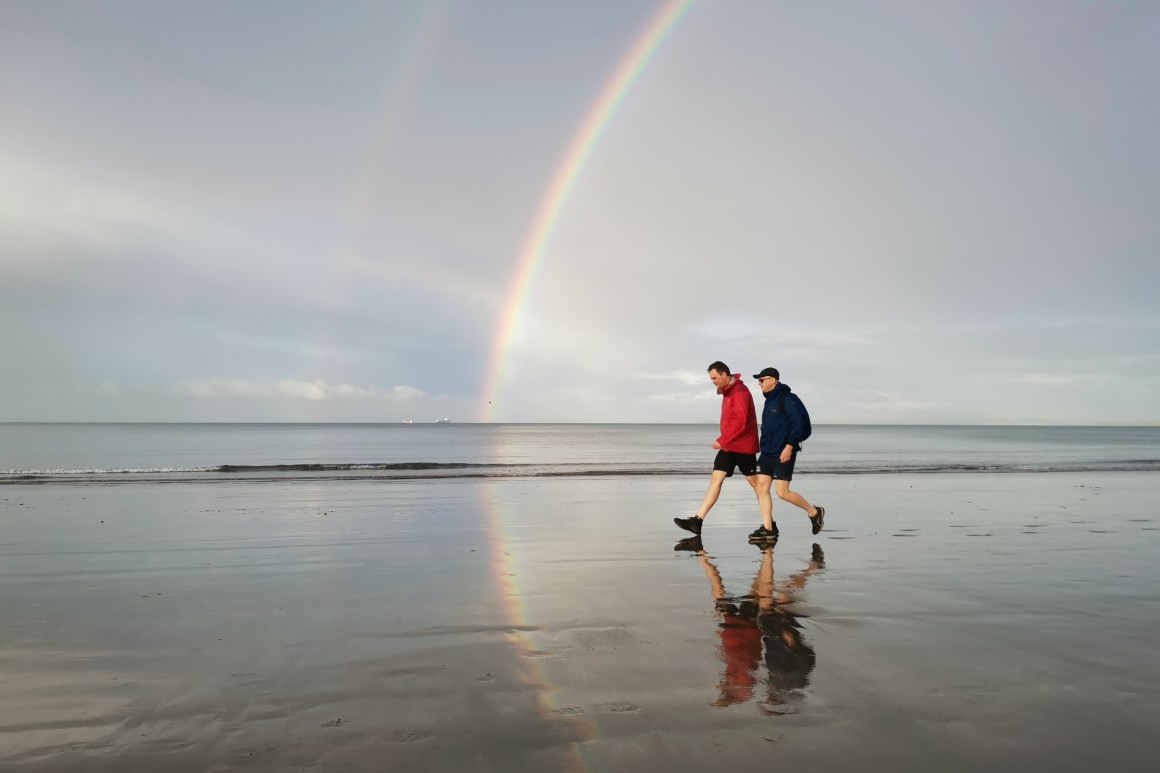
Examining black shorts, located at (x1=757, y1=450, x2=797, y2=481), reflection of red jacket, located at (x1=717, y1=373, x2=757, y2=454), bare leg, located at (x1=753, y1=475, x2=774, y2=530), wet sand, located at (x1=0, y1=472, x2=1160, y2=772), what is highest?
reflection of red jacket, located at (x1=717, y1=373, x2=757, y2=454)

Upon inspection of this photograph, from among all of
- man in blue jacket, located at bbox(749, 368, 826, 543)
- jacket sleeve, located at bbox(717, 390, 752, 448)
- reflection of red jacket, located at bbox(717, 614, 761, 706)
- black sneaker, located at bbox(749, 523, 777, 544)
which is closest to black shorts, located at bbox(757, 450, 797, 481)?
man in blue jacket, located at bbox(749, 368, 826, 543)

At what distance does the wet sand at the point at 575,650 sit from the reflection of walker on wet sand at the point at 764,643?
3cm

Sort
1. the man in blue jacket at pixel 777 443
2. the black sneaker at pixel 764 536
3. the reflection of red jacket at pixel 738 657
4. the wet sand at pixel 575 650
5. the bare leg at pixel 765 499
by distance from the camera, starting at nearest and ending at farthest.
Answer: the wet sand at pixel 575 650, the reflection of red jacket at pixel 738 657, the black sneaker at pixel 764 536, the bare leg at pixel 765 499, the man in blue jacket at pixel 777 443

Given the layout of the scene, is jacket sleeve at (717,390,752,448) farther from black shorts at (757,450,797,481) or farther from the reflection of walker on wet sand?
the reflection of walker on wet sand

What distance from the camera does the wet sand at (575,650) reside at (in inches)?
138

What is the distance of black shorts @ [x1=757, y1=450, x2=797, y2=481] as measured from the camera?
10.3 meters

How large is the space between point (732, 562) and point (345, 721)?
5.84 metres

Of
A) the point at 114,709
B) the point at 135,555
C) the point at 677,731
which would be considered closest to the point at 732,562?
the point at 677,731

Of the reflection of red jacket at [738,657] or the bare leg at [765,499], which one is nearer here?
the reflection of red jacket at [738,657]

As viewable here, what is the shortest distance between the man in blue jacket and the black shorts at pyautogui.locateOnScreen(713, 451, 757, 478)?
0.43 ft

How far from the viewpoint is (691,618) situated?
5.99 metres

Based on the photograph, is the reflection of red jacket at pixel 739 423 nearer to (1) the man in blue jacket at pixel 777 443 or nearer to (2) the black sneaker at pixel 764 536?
(1) the man in blue jacket at pixel 777 443

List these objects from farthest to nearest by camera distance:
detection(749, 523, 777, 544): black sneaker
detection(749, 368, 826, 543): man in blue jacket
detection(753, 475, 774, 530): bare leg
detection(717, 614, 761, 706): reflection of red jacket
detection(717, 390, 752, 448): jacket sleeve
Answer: detection(717, 390, 752, 448): jacket sleeve → detection(749, 368, 826, 543): man in blue jacket → detection(753, 475, 774, 530): bare leg → detection(749, 523, 777, 544): black sneaker → detection(717, 614, 761, 706): reflection of red jacket

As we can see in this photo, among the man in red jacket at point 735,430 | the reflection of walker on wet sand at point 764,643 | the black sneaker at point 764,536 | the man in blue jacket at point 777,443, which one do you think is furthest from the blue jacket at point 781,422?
the reflection of walker on wet sand at point 764,643
